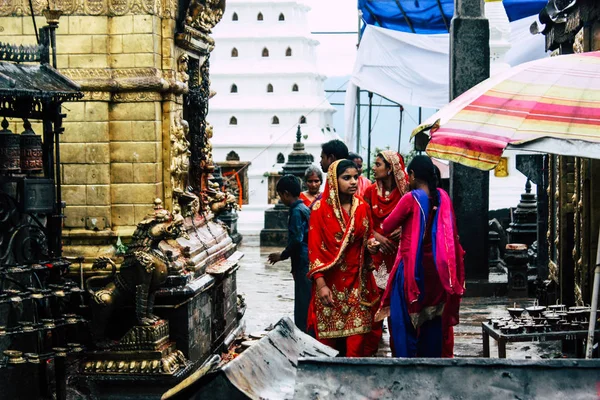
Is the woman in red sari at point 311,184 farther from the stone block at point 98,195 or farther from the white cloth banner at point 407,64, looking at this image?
the white cloth banner at point 407,64

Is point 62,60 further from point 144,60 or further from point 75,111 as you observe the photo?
point 144,60

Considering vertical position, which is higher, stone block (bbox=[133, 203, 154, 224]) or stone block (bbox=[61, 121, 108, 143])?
stone block (bbox=[61, 121, 108, 143])

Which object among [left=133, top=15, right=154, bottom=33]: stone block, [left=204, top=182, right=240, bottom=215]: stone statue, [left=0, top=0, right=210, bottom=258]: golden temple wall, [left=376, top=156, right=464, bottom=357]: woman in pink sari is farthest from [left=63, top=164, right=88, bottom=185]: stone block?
[left=376, top=156, right=464, bottom=357]: woman in pink sari

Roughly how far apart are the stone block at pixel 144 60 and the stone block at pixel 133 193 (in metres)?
1.03

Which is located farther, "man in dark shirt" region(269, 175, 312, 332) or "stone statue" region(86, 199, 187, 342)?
"man in dark shirt" region(269, 175, 312, 332)

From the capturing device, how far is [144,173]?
8930 millimetres

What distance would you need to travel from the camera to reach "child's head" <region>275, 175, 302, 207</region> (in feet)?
30.7

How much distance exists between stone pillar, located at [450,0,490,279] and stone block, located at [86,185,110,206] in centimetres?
595

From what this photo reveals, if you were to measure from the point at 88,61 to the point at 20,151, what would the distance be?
73.3 inches

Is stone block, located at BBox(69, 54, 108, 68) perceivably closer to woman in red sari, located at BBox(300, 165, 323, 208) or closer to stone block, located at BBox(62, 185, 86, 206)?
stone block, located at BBox(62, 185, 86, 206)

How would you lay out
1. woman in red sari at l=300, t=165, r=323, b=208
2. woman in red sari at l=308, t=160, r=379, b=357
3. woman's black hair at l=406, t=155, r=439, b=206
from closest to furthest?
1. woman's black hair at l=406, t=155, r=439, b=206
2. woman in red sari at l=308, t=160, r=379, b=357
3. woman in red sari at l=300, t=165, r=323, b=208

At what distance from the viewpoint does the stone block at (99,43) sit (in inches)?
350

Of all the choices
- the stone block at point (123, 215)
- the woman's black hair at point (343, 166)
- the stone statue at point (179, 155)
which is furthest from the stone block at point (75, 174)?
the woman's black hair at point (343, 166)

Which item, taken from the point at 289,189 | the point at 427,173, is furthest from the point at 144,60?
the point at 427,173
